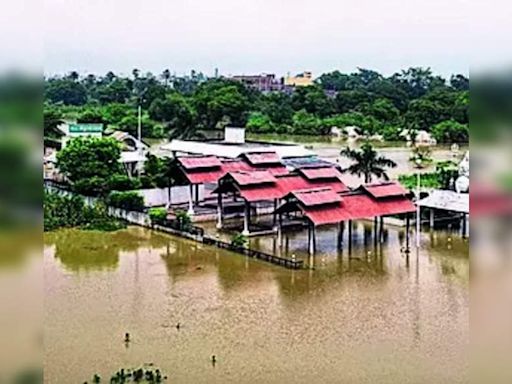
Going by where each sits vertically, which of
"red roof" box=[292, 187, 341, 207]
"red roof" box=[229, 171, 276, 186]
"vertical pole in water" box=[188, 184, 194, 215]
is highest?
"red roof" box=[229, 171, 276, 186]

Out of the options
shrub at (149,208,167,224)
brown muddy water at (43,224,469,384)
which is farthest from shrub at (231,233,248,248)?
shrub at (149,208,167,224)

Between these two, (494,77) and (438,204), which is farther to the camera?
(438,204)

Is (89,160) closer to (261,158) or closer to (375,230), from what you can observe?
(261,158)

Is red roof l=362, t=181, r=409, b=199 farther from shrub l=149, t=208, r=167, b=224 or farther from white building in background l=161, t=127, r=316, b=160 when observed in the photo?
white building in background l=161, t=127, r=316, b=160

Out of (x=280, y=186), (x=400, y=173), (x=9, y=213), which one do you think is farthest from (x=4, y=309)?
(x=400, y=173)

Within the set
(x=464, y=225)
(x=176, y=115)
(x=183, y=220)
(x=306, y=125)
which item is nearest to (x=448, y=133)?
(x=306, y=125)

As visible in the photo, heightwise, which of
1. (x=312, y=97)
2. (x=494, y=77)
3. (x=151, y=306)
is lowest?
(x=151, y=306)

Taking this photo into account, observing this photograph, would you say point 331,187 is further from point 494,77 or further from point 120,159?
point 494,77
